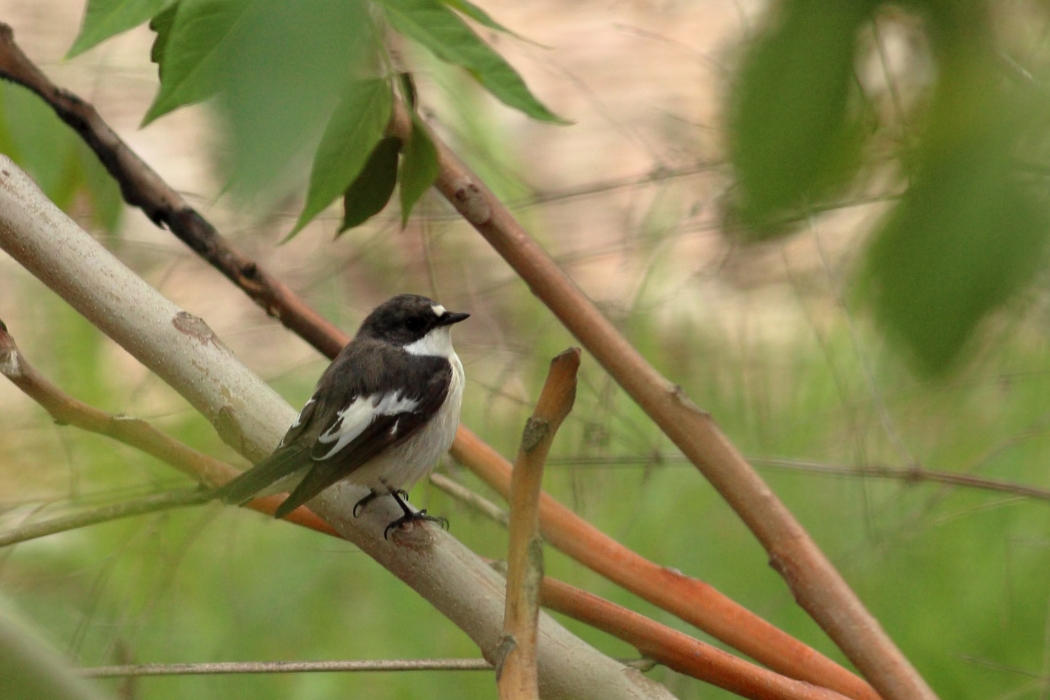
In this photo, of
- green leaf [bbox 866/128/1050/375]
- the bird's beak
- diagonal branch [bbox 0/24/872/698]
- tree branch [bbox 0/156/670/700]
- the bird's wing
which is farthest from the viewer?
the bird's beak

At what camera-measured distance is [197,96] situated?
12.6 inches

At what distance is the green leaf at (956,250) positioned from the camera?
24 centimetres

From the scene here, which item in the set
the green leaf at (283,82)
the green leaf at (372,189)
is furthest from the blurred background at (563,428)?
the green leaf at (283,82)

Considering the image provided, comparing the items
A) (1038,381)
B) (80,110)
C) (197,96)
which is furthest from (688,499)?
(197,96)

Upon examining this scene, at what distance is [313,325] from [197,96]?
38.2 inches

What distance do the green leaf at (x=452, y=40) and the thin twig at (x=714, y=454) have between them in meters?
0.30

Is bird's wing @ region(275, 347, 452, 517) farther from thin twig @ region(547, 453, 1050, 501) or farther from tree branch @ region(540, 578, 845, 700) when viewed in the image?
tree branch @ region(540, 578, 845, 700)

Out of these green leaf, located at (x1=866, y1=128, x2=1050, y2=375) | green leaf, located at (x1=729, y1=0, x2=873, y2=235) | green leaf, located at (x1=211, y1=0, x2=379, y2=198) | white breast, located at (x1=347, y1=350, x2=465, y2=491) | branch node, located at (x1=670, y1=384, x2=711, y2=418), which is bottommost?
green leaf, located at (x1=866, y1=128, x2=1050, y2=375)

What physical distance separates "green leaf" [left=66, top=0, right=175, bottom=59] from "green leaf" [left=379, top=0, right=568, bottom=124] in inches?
7.2

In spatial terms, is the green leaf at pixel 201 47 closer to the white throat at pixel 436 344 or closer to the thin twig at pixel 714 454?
the thin twig at pixel 714 454

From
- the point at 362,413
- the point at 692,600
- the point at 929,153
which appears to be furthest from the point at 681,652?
the point at 929,153

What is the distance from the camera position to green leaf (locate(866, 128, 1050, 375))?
0.80 feet

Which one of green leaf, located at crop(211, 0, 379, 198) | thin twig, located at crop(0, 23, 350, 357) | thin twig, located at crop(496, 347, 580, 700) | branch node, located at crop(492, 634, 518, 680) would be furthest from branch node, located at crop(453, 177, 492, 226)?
green leaf, located at crop(211, 0, 379, 198)

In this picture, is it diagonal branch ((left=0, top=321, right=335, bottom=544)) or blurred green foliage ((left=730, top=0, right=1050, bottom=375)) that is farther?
diagonal branch ((left=0, top=321, right=335, bottom=544))
